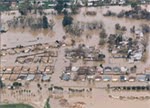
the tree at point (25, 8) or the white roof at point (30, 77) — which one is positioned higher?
the tree at point (25, 8)

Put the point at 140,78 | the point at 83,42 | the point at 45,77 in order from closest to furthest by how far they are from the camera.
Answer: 1. the point at 140,78
2. the point at 45,77
3. the point at 83,42

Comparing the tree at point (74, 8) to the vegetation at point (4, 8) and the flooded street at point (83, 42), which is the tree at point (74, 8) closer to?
the flooded street at point (83, 42)

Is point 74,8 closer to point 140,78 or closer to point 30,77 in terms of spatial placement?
point 30,77

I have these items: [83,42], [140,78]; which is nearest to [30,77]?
[83,42]

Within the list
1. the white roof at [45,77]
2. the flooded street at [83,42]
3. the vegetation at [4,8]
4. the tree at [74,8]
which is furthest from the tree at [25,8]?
the white roof at [45,77]

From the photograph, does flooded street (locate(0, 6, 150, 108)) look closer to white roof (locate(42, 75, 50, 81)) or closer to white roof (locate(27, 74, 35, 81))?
white roof (locate(42, 75, 50, 81))

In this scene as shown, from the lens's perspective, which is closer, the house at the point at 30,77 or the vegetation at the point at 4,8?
the house at the point at 30,77

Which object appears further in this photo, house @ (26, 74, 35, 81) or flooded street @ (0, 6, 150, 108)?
house @ (26, 74, 35, 81)

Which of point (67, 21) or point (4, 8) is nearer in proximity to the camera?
point (67, 21)

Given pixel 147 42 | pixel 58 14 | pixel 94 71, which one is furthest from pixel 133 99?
pixel 58 14

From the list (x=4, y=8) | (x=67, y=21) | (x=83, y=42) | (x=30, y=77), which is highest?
(x=4, y=8)

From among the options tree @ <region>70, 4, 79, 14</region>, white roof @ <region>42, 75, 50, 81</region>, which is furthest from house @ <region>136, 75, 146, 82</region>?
tree @ <region>70, 4, 79, 14</region>

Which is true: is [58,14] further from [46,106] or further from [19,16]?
[46,106]
